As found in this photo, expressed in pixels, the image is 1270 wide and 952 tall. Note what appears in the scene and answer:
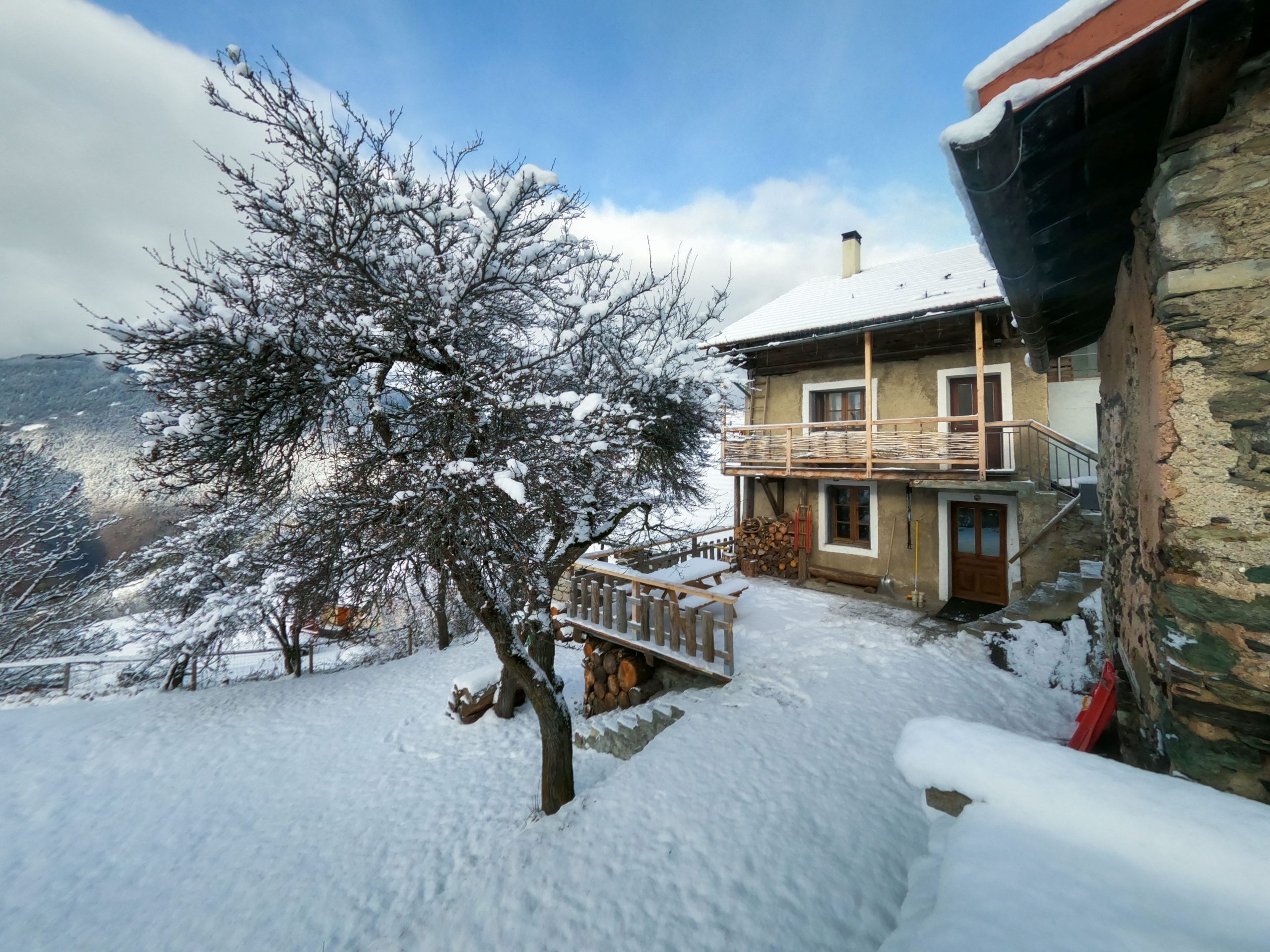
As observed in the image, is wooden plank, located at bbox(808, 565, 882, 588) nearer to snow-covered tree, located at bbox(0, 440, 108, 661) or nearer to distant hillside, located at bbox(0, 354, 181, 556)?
distant hillside, located at bbox(0, 354, 181, 556)

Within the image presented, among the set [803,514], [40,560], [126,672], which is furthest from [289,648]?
[803,514]

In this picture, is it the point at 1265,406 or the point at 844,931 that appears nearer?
the point at 1265,406

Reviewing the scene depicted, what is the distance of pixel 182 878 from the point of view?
483 cm

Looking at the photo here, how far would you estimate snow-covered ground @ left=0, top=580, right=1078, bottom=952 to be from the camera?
3.15m

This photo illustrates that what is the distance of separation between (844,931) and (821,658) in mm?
3698

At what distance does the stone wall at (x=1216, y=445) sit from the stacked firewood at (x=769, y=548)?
8.18 m

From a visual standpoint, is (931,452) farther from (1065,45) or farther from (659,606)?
(1065,45)

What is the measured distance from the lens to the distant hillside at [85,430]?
11.3m

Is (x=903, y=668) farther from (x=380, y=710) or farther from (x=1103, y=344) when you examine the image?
(x=380, y=710)

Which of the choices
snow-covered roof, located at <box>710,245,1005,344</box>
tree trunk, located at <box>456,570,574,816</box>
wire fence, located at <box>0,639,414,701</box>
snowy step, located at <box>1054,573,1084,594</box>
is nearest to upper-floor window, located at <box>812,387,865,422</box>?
A: snow-covered roof, located at <box>710,245,1005,344</box>

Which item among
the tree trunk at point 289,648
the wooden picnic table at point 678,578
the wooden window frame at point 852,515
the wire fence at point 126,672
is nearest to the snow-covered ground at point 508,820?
the wooden picnic table at point 678,578

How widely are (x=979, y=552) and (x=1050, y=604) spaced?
8.17 feet

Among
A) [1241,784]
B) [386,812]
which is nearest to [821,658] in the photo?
[1241,784]

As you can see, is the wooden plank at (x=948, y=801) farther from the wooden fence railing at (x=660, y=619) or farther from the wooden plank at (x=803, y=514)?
the wooden plank at (x=803, y=514)
